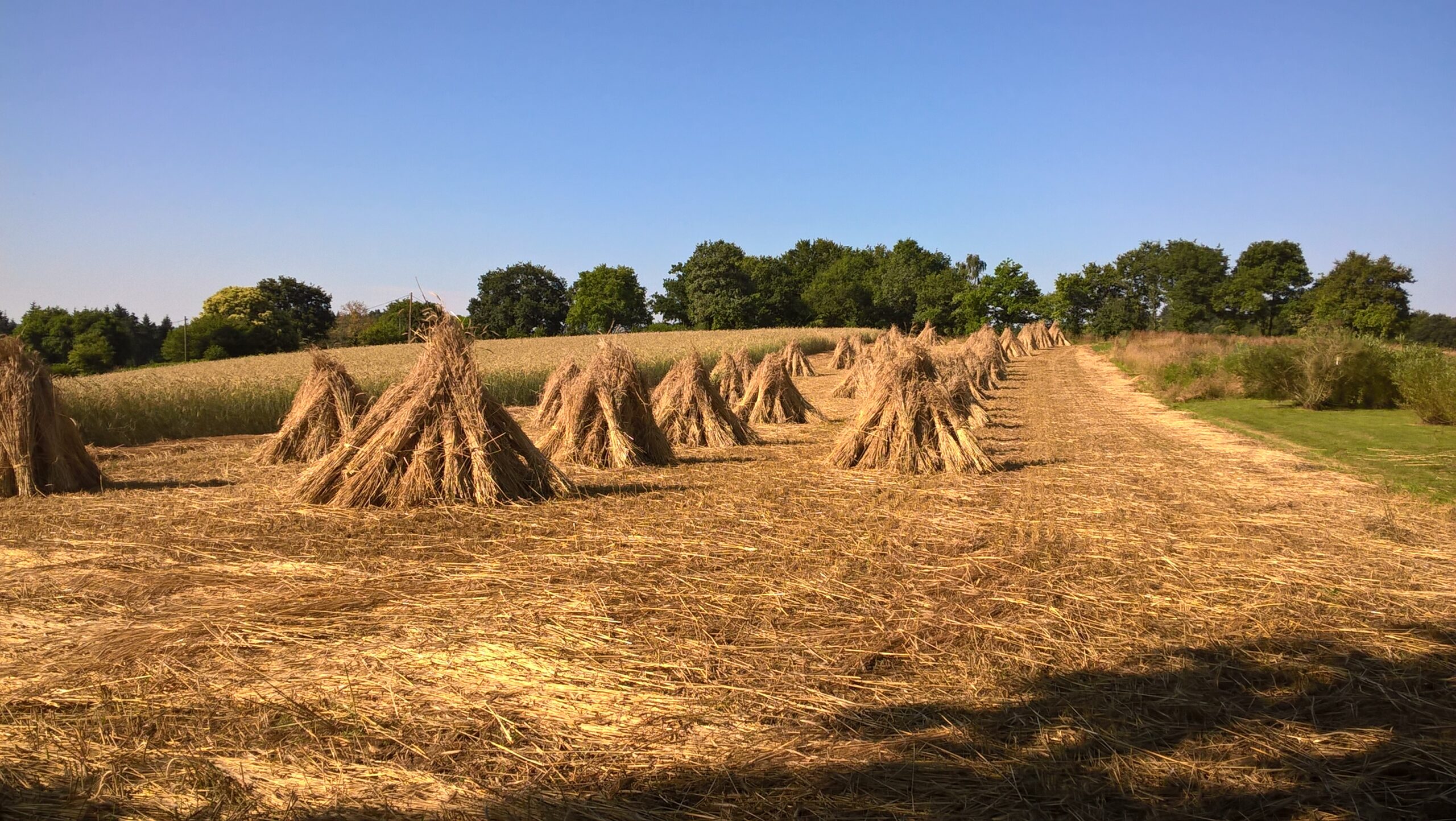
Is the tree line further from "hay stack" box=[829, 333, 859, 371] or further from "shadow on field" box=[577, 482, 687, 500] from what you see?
"shadow on field" box=[577, 482, 687, 500]

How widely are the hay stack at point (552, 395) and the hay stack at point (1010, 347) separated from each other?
30695mm

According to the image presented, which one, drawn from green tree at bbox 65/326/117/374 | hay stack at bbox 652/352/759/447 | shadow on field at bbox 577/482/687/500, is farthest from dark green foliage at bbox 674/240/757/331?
shadow on field at bbox 577/482/687/500

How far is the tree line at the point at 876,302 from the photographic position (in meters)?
45.1

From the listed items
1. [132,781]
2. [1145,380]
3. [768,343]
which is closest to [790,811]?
[132,781]

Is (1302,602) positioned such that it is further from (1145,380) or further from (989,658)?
(1145,380)

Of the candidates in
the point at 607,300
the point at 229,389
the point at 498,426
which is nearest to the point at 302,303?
the point at 607,300

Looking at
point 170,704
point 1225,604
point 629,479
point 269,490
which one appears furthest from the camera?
point 629,479

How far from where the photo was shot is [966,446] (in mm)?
9586

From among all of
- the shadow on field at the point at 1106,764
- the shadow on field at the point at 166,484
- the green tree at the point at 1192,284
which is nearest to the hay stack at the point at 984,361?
the shadow on field at the point at 166,484

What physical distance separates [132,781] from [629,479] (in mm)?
6307

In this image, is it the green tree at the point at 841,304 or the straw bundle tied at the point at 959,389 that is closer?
the straw bundle tied at the point at 959,389

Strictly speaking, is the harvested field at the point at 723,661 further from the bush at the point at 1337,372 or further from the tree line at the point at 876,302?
the tree line at the point at 876,302

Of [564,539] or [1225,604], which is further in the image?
[564,539]

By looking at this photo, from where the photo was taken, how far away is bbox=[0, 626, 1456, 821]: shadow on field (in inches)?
105
